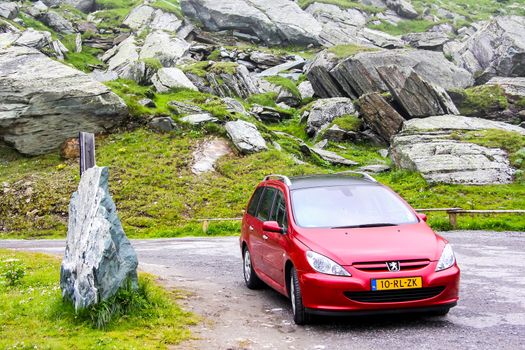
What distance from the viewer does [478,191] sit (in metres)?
23.8

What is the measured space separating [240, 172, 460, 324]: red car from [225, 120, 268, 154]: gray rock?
73.4ft

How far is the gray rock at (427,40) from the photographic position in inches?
2781

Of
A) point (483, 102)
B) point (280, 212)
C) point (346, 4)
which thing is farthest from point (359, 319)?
point (346, 4)

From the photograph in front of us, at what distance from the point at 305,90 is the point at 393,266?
148ft

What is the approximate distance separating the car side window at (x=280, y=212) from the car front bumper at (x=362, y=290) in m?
1.42

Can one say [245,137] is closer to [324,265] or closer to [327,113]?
[327,113]

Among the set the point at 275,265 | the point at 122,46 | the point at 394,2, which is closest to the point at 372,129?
the point at 275,265

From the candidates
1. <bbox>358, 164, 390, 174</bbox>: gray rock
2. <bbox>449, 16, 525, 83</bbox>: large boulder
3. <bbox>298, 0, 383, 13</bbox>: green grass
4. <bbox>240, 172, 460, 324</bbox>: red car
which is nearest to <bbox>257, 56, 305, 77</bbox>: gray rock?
<bbox>449, 16, 525, 83</bbox>: large boulder

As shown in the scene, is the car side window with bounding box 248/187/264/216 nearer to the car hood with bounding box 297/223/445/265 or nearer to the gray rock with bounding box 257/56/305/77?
the car hood with bounding box 297/223/445/265

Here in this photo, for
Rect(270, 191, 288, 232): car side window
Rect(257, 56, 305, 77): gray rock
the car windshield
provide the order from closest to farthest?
the car windshield < Rect(270, 191, 288, 232): car side window < Rect(257, 56, 305, 77): gray rock

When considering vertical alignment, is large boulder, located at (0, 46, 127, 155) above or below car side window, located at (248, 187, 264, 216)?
below

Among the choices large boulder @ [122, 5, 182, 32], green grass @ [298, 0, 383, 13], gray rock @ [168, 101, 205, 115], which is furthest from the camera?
green grass @ [298, 0, 383, 13]

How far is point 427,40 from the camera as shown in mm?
73312

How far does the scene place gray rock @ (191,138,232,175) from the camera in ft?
96.5
